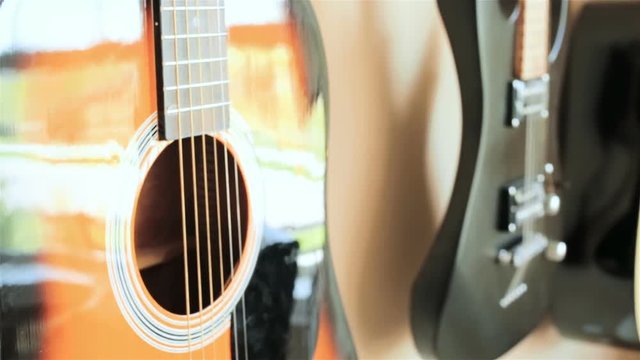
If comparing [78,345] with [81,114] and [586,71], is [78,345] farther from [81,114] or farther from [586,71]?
[586,71]

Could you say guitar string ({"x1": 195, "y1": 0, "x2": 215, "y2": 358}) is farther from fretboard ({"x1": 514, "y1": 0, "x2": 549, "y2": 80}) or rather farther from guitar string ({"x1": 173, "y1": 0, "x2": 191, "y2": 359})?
fretboard ({"x1": 514, "y1": 0, "x2": 549, "y2": 80})

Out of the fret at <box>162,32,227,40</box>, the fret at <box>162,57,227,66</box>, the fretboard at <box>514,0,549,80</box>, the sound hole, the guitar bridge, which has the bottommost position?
the guitar bridge

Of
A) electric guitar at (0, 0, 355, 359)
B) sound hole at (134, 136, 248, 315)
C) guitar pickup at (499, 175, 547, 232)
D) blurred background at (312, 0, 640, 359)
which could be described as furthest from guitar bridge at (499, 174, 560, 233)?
sound hole at (134, 136, 248, 315)

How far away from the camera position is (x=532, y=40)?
1.01 meters

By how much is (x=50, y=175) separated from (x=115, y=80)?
0.08 metres

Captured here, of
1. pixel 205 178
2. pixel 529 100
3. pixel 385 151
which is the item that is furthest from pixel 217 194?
pixel 529 100

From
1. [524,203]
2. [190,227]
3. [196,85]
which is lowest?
[524,203]

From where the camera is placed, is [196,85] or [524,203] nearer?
[196,85]

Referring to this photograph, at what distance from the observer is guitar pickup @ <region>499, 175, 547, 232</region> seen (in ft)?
3.29

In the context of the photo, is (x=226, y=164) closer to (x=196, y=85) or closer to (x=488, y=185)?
(x=196, y=85)

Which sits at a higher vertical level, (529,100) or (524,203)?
(529,100)

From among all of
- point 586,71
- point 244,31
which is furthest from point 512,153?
point 244,31

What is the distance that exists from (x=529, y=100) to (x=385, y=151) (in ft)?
0.60

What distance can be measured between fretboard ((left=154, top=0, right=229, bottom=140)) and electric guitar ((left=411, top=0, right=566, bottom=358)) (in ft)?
1.10
